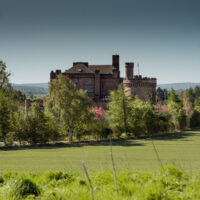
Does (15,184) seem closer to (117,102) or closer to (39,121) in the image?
(39,121)

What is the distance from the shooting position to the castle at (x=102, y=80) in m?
63.8

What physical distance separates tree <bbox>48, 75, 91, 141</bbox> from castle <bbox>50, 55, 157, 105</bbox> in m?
26.0

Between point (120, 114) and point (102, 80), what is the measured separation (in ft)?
98.9

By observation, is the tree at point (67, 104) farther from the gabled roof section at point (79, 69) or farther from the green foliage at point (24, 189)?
the gabled roof section at point (79, 69)

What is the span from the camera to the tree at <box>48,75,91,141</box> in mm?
35312

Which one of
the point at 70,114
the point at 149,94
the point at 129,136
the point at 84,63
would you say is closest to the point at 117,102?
the point at 129,136

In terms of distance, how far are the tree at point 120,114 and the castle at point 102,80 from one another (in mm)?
20806

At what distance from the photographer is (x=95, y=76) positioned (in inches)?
2670

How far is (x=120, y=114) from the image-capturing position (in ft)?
134

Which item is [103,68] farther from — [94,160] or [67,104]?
[94,160]

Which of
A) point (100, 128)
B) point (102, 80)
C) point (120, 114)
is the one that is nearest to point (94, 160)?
point (100, 128)

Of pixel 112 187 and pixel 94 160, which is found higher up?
pixel 112 187

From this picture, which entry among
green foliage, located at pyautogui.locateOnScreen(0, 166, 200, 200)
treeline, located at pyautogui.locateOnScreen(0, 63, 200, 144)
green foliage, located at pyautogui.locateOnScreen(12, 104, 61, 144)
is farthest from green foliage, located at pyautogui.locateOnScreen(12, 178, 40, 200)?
green foliage, located at pyautogui.locateOnScreen(12, 104, 61, 144)

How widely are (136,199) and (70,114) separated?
31.1 m
